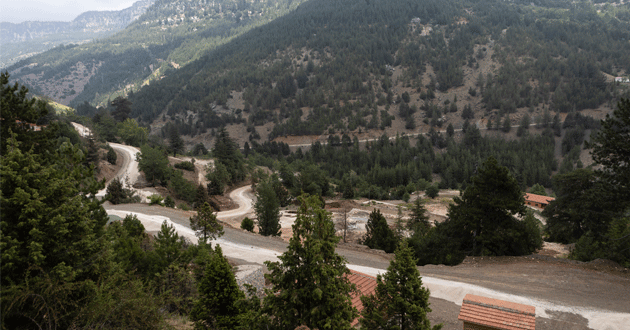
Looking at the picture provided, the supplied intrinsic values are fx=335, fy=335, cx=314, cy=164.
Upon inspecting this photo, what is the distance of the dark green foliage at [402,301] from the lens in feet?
26.7

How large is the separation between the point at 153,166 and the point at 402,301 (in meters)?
53.2

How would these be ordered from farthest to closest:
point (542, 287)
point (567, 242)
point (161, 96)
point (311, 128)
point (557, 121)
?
point (161, 96) → point (311, 128) → point (557, 121) → point (567, 242) → point (542, 287)

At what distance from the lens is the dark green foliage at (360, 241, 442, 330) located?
812 centimetres

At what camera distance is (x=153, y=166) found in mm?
53281

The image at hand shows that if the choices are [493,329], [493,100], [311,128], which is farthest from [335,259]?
[493,100]

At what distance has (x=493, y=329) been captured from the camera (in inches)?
360

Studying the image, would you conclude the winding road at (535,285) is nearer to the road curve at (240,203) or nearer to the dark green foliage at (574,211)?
the dark green foliage at (574,211)

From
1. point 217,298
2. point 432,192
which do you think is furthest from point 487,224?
point 432,192

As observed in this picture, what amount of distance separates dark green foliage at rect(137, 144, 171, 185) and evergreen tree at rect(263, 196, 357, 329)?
50246mm

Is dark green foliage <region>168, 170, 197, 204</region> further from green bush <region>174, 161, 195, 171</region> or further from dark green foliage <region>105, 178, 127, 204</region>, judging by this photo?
green bush <region>174, 161, 195, 171</region>

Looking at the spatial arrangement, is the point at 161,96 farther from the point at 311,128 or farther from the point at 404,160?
the point at 404,160

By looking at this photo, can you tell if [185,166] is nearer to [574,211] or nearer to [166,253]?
[166,253]

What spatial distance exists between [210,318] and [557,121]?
6613 inches

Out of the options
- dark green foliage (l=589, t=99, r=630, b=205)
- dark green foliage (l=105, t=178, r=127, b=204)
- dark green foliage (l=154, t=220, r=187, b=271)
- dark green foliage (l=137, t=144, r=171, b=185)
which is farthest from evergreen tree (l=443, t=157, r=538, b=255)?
dark green foliage (l=137, t=144, r=171, b=185)
